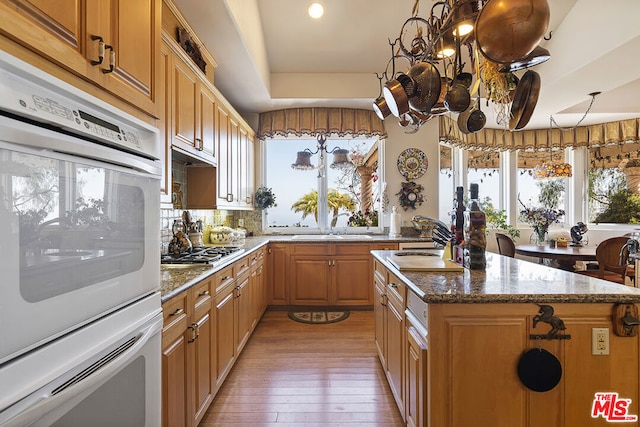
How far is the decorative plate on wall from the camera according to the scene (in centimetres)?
456

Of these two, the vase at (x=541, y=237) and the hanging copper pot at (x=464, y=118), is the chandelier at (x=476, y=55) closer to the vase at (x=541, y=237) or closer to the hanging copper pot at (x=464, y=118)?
the hanging copper pot at (x=464, y=118)

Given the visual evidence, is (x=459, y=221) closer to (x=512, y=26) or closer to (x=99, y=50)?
(x=512, y=26)

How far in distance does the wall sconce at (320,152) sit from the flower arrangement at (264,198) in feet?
1.65

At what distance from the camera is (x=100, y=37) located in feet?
3.24

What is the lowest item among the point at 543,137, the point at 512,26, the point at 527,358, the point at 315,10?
the point at 527,358

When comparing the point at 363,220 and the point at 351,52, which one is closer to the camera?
the point at 351,52

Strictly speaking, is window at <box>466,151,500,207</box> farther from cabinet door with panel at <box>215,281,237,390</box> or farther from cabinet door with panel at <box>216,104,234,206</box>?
cabinet door with panel at <box>215,281,237,390</box>

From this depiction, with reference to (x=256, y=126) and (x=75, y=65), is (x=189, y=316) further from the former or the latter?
(x=256, y=126)

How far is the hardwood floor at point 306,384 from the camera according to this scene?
1.97 m

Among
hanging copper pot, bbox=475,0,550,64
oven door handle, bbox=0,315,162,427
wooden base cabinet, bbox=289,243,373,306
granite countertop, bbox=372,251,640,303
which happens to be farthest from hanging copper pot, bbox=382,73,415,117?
wooden base cabinet, bbox=289,243,373,306

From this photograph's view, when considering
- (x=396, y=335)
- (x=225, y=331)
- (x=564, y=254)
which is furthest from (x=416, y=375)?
(x=564, y=254)

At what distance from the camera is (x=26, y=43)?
2.39 ft

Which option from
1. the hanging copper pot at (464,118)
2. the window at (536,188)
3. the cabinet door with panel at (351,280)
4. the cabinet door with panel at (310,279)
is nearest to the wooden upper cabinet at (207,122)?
the cabinet door with panel at (310,279)

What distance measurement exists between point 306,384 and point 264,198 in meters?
2.64
